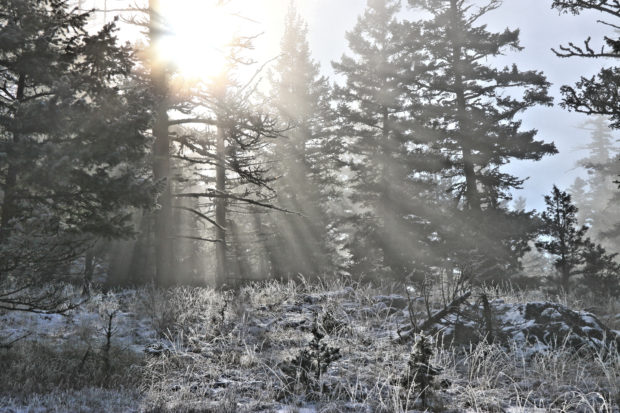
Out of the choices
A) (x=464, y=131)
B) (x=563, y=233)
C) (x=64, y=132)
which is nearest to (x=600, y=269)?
(x=563, y=233)

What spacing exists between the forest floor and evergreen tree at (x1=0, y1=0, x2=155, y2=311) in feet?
4.77

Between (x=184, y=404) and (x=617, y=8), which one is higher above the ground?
(x=617, y=8)

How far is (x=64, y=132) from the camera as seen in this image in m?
7.09

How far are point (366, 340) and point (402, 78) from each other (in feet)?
50.8

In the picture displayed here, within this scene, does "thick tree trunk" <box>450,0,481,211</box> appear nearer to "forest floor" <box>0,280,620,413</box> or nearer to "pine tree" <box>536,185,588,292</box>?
"pine tree" <box>536,185,588,292</box>

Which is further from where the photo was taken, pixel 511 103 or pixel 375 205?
pixel 375 205

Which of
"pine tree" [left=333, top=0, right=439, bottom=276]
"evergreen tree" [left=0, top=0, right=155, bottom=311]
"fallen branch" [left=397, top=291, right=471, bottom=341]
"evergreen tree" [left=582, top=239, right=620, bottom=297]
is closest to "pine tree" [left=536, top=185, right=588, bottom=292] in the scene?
"evergreen tree" [left=582, top=239, right=620, bottom=297]

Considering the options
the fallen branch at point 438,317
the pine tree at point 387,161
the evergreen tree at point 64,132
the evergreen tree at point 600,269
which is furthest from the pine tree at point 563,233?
the evergreen tree at point 64,132

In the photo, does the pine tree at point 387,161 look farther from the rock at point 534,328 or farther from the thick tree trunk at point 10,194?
the thick tree trunk at point 10,194

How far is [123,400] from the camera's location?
4.55 meters

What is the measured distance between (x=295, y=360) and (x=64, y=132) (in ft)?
18.2

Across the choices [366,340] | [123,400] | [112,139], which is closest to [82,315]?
[112,139]

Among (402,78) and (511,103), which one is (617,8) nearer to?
(511,103)

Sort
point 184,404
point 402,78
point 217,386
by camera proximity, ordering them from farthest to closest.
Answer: point 402,78 → point 217,386 → point 184,404
